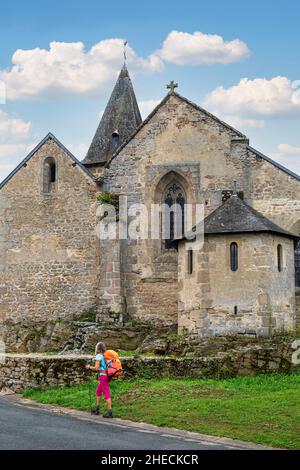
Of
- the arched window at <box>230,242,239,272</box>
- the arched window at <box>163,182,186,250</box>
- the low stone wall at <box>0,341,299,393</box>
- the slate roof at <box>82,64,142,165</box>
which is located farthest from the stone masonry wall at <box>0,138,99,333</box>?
the low stone wall at <box>0,341,299,393</box>

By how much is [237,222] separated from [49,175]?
1015 centimetres

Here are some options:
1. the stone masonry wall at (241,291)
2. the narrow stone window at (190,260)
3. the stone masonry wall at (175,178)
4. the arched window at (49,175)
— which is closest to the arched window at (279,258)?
the stone masonry wall at (241,291)

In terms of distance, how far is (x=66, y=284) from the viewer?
27984 millimetres

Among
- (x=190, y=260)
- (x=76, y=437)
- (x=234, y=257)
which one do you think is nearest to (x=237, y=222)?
(x=234, y=257)

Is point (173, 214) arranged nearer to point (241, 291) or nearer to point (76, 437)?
point (241, 291)

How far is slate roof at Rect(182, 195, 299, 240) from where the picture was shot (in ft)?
72.4

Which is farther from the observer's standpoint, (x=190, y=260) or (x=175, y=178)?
(x=175, y=178)

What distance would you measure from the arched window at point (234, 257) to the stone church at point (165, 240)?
4cm

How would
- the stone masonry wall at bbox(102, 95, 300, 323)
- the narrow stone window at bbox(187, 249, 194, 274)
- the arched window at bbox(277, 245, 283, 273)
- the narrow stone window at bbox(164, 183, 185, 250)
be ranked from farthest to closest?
the narrow stone window at bbox(164, 183, 185, 250)
the stone masonry wall at bbox(102, 95, 300, 323)
the narrow stone window at bbox(187, 249, 194, 274)
the arched window at bbox(277, 245, 283, 273)

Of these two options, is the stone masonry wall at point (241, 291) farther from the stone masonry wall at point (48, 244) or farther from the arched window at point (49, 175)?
the arched window at point (49, 175)

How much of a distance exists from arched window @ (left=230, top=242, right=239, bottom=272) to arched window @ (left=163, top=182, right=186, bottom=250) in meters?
5.09

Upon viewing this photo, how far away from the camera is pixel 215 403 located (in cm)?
1472

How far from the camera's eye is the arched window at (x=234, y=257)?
2203 centimetres

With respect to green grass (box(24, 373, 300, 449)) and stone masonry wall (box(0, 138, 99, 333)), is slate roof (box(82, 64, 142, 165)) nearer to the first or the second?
stone masonry wall (box(0, 138, 99, 333))
